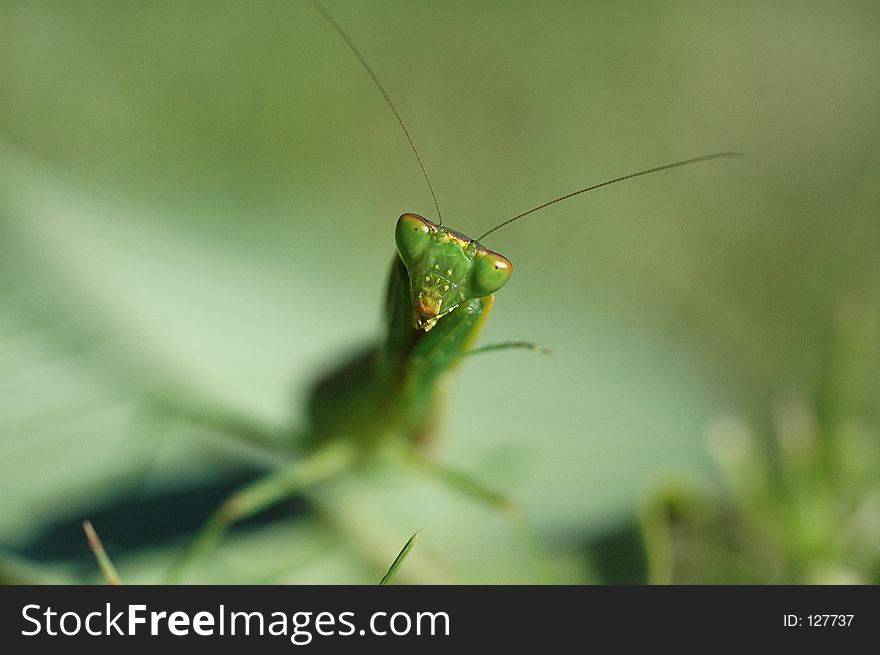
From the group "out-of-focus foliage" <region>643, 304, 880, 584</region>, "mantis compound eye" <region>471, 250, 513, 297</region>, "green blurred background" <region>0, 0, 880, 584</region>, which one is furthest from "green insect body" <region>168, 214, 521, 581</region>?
"out-of-focus foliage" <region>643, 304, 880, 584</region>

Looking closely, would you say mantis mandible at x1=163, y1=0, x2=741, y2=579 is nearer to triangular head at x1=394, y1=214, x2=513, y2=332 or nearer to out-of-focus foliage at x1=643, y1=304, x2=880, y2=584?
triangular head at x1=394, y1=214, x2=513, y2=332

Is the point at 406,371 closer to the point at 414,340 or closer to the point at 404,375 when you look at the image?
the point at 404,375

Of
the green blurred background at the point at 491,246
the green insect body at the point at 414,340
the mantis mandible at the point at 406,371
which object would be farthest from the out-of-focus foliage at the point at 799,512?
the green insect body at the point at 414,340

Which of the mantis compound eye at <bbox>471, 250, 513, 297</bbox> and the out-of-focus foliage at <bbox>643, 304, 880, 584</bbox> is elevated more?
the mantis compound eye at <bbox>471, 250, 513, 297</bbox>

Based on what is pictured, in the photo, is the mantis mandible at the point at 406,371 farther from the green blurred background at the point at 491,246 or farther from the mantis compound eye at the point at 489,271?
the green blurred background at the point at 491,246

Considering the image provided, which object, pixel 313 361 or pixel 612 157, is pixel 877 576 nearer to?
pixel 313 361

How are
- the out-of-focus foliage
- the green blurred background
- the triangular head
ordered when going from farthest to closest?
1. the green blurred background
2. the out-of-focus foliage
3. the triangular head

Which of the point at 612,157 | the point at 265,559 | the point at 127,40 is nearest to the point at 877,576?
the point at 265,559
